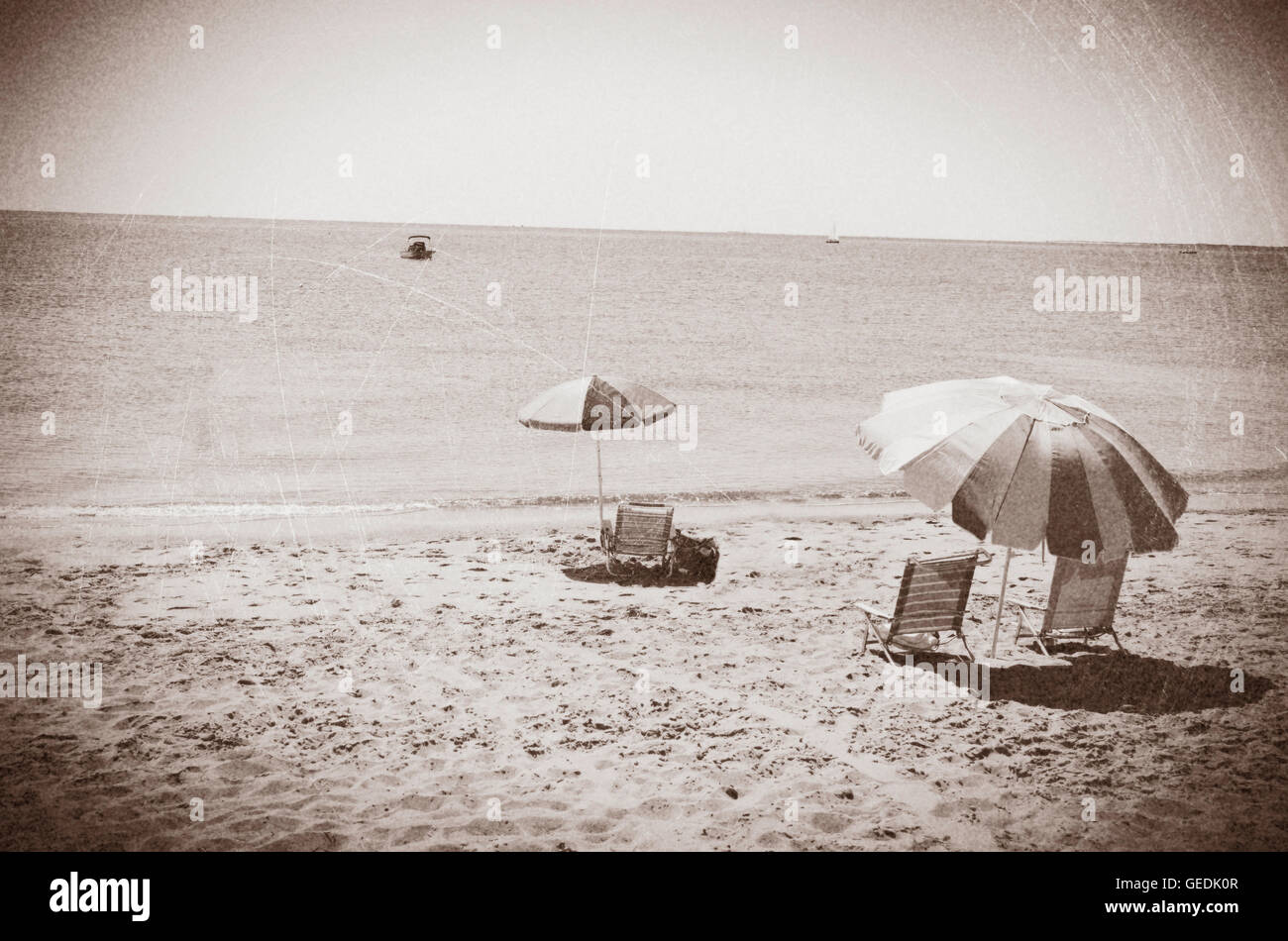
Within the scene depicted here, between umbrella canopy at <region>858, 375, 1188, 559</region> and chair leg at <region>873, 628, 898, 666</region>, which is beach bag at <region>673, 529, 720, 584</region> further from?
umbrella canopy at <region>858, 375, 1188, 559</region>

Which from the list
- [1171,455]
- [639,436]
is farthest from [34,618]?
[1171,455]

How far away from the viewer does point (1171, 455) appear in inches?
675

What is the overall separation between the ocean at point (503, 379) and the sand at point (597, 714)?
14.6 ft

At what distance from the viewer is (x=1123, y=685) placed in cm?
629

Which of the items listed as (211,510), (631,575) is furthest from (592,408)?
(211,510)

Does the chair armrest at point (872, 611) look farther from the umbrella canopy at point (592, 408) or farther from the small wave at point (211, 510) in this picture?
the small wave at point (211, 510)

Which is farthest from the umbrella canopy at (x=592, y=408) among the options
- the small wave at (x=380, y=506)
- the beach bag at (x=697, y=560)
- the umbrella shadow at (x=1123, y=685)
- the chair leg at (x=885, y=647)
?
the umbrella shadow at (x=1123, y=685)

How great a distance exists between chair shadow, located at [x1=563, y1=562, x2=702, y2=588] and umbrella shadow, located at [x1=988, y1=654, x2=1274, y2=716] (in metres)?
3.29

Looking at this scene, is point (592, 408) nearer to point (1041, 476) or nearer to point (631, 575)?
point (631, 575)

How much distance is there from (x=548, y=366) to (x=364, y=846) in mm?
22327

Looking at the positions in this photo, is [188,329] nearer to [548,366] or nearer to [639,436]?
[548,366]

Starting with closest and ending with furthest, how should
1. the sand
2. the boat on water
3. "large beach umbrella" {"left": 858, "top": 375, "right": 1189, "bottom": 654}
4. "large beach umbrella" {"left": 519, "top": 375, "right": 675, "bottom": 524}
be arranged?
the sand, "large beach umbrella" {"left": 858, "top": 375, "right": 1189, "bottom": 654}, "large beach umbrella" {"left": 519, "top": 375, "right": 675, "bottom": 524}, the boat on water

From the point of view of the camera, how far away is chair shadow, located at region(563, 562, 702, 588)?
8.77 m

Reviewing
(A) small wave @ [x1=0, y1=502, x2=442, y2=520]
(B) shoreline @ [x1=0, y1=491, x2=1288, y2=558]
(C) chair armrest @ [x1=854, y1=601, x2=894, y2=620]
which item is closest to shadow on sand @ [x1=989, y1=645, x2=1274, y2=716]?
(C) chair armrest @ [x1=854, y1=601, x2=894, y2=620]
